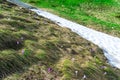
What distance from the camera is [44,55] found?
39.1ft

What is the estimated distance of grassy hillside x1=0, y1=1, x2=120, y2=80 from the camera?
10500 mm

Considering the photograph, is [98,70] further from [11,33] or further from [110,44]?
[110,44]

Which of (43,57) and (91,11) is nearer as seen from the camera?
(43,57)

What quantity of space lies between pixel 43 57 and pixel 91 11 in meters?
22.1

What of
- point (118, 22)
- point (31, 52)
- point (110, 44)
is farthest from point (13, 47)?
point (118, 22)

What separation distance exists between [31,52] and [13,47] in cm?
68

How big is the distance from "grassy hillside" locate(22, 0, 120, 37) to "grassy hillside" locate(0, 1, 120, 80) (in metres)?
10.4

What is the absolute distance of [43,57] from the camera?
11.8 meters

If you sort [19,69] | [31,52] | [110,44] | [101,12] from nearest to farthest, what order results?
[19,69]
[31,52]
[110,44]
[101,12]

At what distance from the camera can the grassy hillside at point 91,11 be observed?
2632 cm

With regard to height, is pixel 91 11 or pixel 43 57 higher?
pixel 43 57

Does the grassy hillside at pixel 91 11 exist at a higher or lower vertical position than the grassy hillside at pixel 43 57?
lower

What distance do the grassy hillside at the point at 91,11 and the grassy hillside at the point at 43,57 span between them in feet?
34.1

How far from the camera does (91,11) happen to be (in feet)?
109
